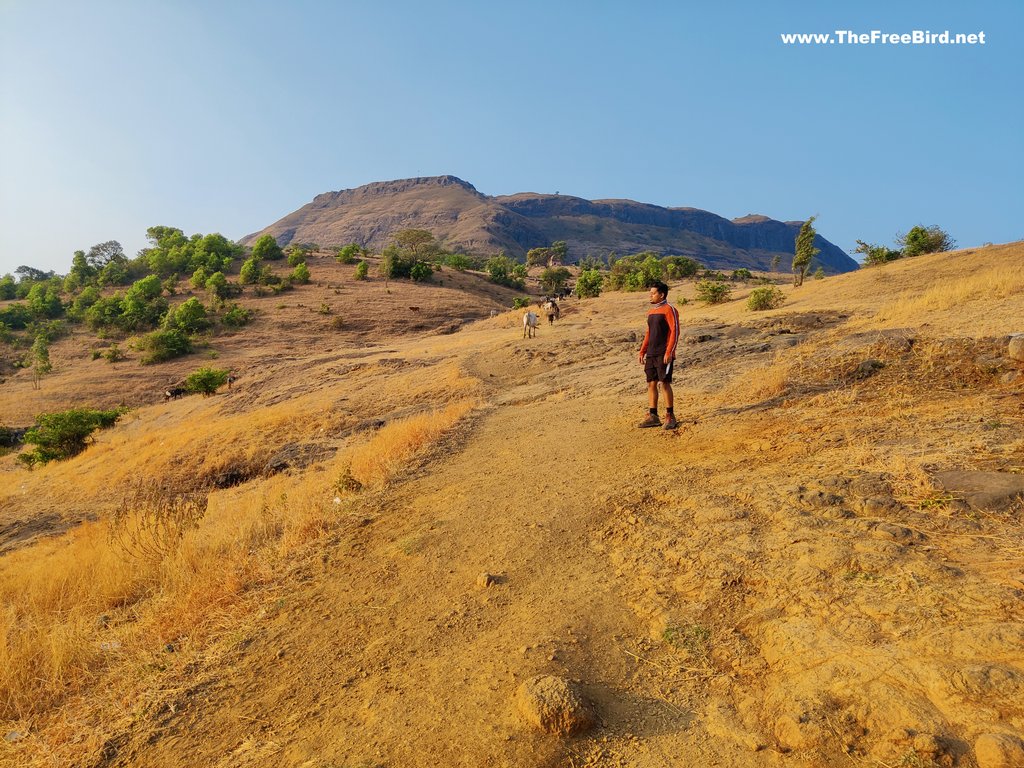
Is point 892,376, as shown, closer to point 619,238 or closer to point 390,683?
point 390,683

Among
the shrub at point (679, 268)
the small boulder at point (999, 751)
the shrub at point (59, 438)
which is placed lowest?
the shrub at point (59, 438)

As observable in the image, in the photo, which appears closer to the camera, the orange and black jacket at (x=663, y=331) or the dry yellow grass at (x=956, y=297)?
the orange and black jacket at (x=663, y=331)

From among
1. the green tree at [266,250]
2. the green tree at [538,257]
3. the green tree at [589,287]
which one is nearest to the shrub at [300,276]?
the green tree at [266,250]

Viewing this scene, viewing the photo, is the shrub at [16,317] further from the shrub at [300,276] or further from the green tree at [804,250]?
the green tree at [804,250]

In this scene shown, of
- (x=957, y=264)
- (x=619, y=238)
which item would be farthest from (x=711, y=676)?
(x=619, y=238)

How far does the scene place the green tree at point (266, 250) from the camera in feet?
205

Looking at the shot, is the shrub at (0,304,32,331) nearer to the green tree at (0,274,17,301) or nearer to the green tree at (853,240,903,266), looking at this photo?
the green tree at (0,274,17,301)

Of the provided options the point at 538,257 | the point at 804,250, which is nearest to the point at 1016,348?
the point at 804,250

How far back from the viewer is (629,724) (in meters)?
2.52

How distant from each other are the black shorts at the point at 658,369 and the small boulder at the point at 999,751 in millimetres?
5422

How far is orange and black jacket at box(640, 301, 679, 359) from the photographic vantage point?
716 centimetres

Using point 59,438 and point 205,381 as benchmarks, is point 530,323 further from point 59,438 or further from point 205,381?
point 59,438

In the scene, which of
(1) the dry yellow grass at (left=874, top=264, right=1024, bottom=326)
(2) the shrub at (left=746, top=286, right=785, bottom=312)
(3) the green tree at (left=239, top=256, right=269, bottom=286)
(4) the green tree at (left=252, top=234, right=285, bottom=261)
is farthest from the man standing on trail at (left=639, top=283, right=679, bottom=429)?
(4) the green tree at (left=252, top=234, right=285, bottom=261)

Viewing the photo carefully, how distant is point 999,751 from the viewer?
1.92 metres
